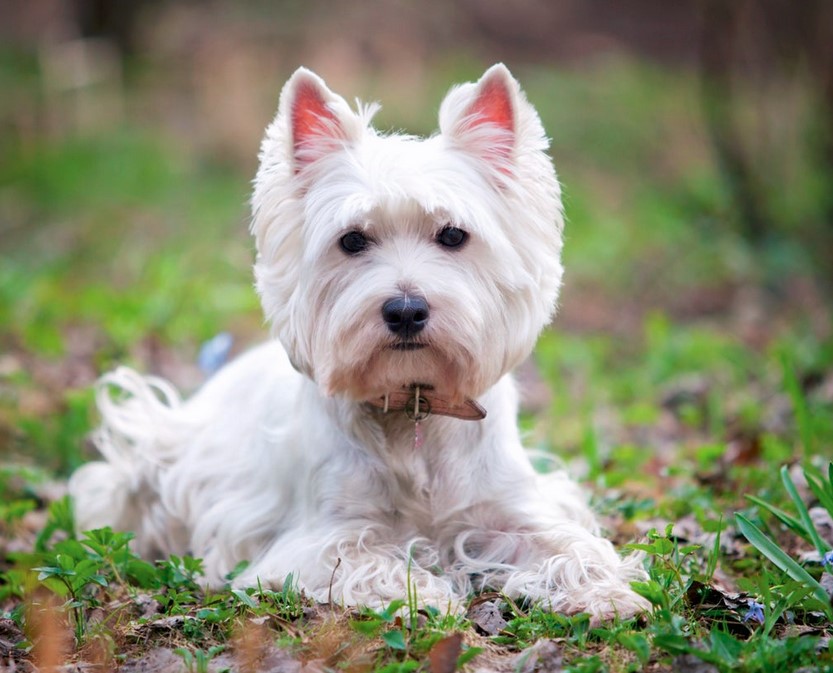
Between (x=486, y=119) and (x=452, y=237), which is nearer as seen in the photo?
(x=452, y=237)

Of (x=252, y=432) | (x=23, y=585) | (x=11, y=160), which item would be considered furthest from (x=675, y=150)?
(x=23, y=585)

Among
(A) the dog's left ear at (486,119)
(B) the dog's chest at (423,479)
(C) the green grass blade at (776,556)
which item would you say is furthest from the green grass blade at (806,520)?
(A) the dog's left ear at (486,119)

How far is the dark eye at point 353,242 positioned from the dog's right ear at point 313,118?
1.04 feet

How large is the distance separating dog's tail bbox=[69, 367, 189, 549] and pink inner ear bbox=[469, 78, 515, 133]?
6.12ft

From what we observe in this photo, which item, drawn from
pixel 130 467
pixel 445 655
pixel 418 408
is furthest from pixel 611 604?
pixel 130 467

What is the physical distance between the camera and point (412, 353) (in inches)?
124

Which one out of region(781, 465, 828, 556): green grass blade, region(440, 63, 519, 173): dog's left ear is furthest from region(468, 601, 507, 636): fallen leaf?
region(440, 63, 519, 173): dog's left ear

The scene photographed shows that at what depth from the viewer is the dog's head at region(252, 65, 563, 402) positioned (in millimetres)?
3143

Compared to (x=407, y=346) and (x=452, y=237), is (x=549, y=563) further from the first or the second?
A: (x=452, y=237)

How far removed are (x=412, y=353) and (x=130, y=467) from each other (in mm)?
1723

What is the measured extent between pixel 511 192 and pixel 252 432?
1430 millimetres

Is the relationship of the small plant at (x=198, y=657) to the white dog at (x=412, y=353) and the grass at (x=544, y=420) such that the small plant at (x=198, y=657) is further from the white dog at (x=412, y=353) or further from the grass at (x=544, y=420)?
the white dog at (x=412, y=353)

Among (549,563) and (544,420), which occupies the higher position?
(549,563)

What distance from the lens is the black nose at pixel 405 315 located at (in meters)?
3.06
